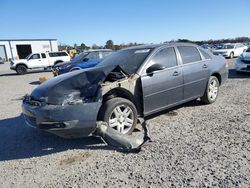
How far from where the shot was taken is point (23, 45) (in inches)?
1876

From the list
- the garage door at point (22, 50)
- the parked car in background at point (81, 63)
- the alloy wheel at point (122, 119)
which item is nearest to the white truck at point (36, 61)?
the parked car in background at point (81, 63)

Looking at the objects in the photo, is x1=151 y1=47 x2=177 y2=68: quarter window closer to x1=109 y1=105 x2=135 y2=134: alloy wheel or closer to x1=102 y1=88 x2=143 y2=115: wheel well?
x1=102 y1=88 x2=143 y2=115: wheel well

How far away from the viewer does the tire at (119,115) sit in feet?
13.0

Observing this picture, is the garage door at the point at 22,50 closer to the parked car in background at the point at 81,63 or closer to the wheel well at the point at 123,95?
the parked car in background at the point at 81,63

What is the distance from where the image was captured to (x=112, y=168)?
3.29 m

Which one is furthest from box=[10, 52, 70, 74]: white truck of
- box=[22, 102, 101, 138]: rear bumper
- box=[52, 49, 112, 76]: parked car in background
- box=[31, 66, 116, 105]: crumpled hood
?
box=[22, 102, 101, 138]: rear bumper

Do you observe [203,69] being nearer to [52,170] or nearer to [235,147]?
[235,147]

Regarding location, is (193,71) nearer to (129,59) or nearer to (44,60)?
(129,59)

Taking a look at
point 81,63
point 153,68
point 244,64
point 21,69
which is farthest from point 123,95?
point 21,69

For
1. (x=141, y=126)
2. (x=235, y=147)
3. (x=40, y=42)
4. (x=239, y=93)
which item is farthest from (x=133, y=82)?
(x=40, y=42)

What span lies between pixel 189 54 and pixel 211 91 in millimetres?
1218

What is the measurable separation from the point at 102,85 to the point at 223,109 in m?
3.11

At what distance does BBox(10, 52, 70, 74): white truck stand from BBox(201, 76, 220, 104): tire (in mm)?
17902

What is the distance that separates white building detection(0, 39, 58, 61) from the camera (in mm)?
46219
